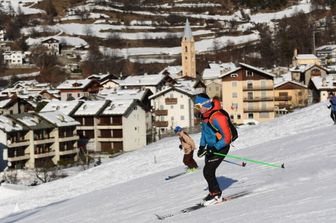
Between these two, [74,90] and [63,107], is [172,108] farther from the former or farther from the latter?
[74,90]

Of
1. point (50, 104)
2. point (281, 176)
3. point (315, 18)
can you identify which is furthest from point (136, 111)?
point (315, 18)

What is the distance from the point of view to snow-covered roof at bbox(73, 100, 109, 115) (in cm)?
4134

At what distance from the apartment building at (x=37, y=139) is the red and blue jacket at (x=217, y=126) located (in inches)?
1207

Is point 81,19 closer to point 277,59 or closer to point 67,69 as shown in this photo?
point 67,69

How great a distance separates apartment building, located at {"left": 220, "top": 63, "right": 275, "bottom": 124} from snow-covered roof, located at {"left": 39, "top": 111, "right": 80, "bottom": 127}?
42.5ft

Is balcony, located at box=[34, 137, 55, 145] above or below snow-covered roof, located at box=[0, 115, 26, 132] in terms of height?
below

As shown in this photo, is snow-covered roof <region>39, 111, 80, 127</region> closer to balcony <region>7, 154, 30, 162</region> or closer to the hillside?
balcony <region>7, 154, 30, 162</region>

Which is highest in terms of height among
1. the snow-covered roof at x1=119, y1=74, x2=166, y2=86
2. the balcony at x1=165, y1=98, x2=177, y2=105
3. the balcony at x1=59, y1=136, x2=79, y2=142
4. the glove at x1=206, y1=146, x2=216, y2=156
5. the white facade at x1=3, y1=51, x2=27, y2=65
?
the white facade at x1=3, y1=51, x2=27, y2=65

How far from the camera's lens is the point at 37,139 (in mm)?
37031

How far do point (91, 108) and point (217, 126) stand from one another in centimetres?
3656

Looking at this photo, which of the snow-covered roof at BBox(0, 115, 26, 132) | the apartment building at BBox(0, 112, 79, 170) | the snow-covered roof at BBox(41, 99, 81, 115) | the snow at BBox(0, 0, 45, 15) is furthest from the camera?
the snow at BBox(0, 0, 45, 15)

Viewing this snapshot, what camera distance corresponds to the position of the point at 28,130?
36.5 metres

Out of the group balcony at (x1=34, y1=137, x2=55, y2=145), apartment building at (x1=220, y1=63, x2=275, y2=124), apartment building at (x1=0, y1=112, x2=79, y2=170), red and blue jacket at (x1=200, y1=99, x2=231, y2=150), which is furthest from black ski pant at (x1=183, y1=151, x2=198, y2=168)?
apartment building at (x1=220, y1=63, x2=275, y2=124)

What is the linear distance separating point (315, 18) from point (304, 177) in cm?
11126
